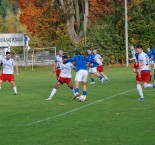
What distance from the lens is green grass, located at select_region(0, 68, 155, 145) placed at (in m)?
12.6

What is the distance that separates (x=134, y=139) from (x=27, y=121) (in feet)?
14.3

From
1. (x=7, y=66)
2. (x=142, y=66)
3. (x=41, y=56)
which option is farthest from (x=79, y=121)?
(x=41, y=56)

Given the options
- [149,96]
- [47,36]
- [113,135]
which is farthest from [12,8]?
[113,135]

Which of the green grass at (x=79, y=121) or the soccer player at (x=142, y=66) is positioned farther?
the soccer player at (x=142, y=66)

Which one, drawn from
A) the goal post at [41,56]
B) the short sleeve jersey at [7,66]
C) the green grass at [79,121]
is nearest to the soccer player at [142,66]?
the green grass at [79,121]

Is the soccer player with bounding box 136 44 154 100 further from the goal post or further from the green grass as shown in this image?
the goal post

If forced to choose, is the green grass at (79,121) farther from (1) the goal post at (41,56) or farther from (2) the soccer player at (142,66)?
(1) the goal post at (41,56)

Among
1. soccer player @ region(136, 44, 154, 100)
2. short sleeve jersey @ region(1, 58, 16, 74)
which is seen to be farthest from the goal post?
soccer player @ region(136, 44, 154, 100)

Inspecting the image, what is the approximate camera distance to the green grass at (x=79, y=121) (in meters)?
12.6

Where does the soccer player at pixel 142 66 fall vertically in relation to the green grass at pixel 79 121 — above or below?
above

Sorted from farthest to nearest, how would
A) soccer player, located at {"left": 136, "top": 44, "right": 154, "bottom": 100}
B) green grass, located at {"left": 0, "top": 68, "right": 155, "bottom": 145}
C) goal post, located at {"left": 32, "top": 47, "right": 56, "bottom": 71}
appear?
1. goal post, located at {"left": 32, "top": 47, "right": 56, "bottom": 71}
2. soccer player, located at {"left": 136, "top": 44, "right": 154, "bottom": 100}
3. green grass, located at {"left": 0, "top": 68, "right": 155, "bottom": 145}

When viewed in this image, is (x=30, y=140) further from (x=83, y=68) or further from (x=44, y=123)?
(x=83, y=68)

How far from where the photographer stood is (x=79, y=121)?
1566cm

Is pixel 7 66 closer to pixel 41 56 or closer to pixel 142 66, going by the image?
pixel 142 66
